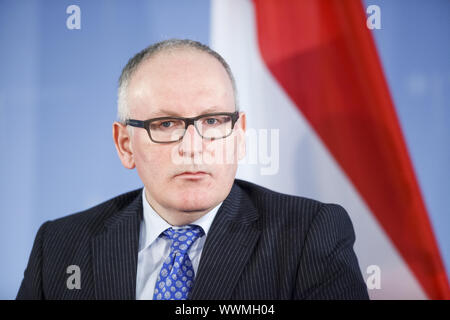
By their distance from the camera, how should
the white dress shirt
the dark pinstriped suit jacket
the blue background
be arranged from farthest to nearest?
the blue background
the white dress shirt
the dark pinstriped suit jacket

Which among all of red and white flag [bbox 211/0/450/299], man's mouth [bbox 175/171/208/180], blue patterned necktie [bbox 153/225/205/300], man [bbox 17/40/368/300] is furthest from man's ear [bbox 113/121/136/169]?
red and white flag [bbox 211/0/450/299]

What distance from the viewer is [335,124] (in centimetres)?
231

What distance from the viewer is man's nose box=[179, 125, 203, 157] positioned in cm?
170

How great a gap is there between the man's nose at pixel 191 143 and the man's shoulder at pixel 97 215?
457 millimetres

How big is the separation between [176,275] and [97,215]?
0.51 m

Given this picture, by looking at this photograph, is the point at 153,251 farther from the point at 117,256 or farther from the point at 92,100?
the point at 92,100

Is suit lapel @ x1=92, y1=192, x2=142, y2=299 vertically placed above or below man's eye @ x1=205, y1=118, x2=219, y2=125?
below

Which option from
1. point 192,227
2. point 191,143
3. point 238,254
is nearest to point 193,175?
point 191,143

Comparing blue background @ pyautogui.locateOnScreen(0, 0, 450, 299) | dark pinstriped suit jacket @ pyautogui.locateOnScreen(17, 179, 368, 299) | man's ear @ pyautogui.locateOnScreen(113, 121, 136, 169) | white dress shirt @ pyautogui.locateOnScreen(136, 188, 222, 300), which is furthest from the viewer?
blue background @ pyautogui.locateOnScreen(0, 0, 450, 299)

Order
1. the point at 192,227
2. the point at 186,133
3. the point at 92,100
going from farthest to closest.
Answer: the point at 92,100 < the point at 192,227 < the point at 186,133

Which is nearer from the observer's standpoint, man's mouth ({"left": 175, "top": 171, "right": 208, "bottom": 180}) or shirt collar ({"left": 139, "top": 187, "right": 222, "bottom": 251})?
man's mouth ({"left": 175, "top": 171, "right": 208, "bottom": 180})

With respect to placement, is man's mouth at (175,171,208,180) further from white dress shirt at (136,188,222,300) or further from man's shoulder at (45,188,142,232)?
man's shoulder at (45,188,142,232)
